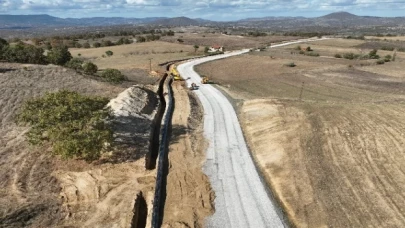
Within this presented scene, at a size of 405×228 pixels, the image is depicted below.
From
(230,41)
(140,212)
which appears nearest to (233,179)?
(140,212)

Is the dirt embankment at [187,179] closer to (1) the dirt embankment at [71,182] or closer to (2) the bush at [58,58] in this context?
(1) the dirt embankment at [71,182]

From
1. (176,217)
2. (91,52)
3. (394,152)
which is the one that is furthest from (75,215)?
(91,52)

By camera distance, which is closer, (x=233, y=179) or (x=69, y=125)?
(x=233, y=179)

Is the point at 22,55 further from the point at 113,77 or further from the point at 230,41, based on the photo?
the point at 230,41

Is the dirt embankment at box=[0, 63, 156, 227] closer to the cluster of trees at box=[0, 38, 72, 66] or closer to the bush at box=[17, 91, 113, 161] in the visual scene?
the bush at box=[17, 91, 113, 161]

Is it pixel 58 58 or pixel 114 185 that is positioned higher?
pixel 58 58

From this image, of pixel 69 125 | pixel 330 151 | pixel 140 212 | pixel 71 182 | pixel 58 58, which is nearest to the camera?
pixel 140 212
